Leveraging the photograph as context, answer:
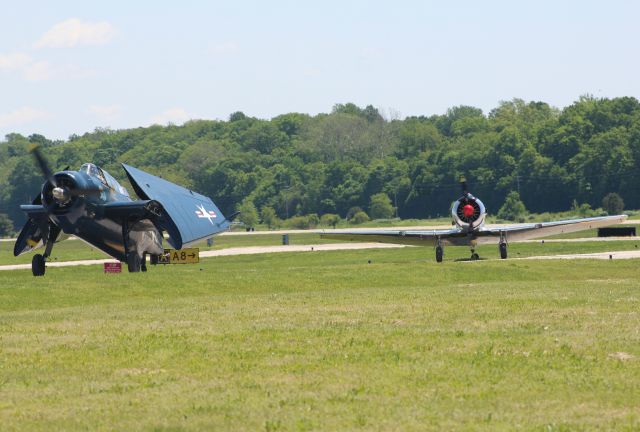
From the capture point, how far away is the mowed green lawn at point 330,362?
1301cm

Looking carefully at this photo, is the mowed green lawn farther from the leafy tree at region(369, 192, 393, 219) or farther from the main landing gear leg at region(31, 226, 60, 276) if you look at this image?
the leafy tree at region(369, 192, 393, 219)

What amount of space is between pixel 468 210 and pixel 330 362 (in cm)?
3728

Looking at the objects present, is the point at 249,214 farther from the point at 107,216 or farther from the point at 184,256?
the point at 107,216

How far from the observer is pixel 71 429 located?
41.2 ft

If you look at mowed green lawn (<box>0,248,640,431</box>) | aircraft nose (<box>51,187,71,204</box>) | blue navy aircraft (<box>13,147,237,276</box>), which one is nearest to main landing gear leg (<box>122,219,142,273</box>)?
blue navy aircraft (<box>13,147,237,276</box>)

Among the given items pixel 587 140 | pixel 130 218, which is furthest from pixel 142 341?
pixel 587 140

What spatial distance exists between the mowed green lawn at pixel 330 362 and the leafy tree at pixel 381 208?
13012 centimetres

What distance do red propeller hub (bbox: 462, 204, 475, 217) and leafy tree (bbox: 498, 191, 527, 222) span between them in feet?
284

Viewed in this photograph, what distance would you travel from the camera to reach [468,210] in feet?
175

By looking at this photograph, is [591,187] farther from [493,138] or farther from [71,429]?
[71,429]

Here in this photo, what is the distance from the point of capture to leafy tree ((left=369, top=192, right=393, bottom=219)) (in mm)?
160750

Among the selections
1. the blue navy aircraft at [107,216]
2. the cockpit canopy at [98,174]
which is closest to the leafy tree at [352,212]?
the blue navy aircraft at [107,216]

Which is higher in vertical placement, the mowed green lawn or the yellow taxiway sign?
the yellow taxiway sign

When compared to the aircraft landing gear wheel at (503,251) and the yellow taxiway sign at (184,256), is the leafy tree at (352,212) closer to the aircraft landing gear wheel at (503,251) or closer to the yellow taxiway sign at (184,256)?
the aircraft landing gear wheel at (503,251)
